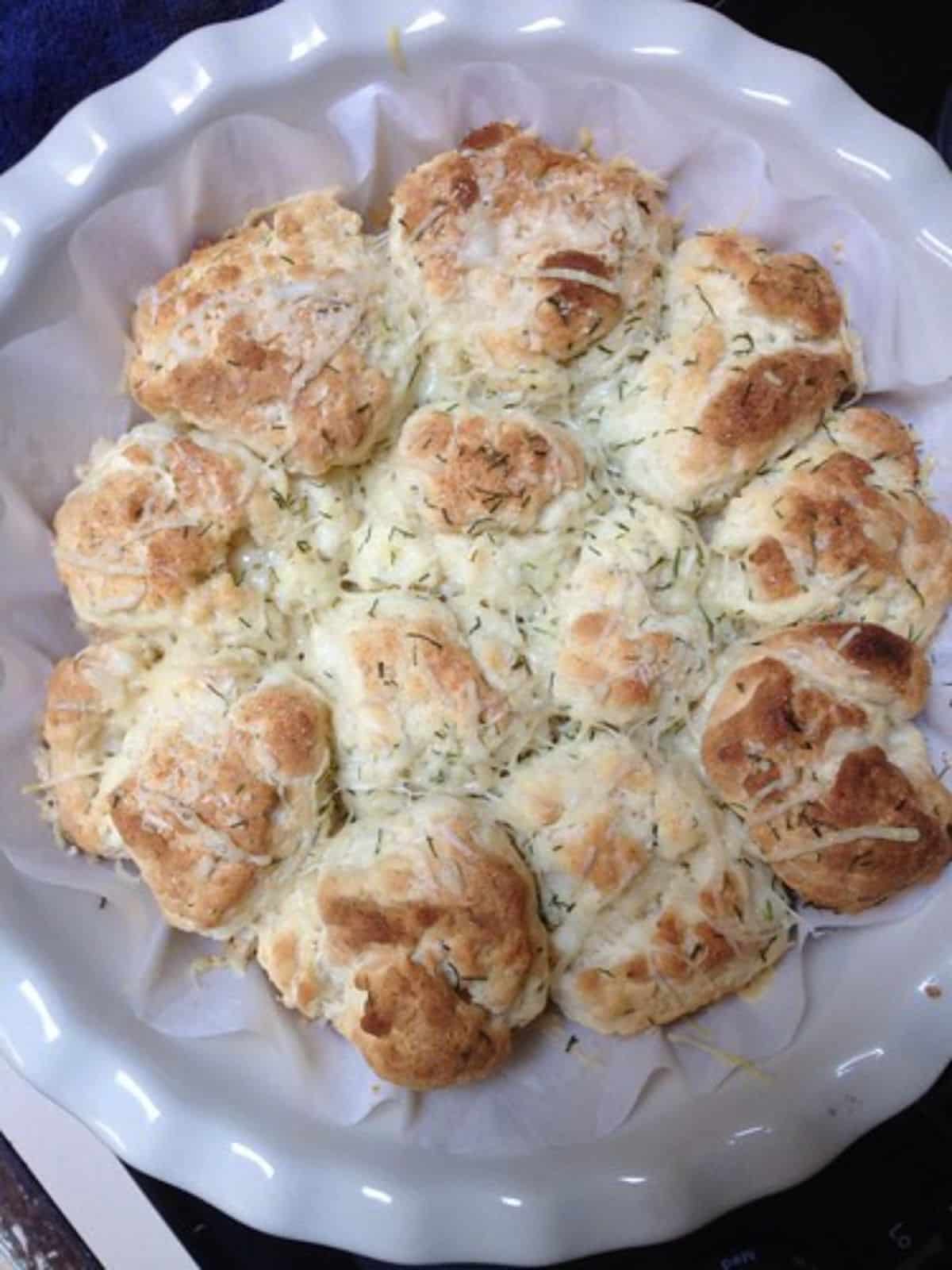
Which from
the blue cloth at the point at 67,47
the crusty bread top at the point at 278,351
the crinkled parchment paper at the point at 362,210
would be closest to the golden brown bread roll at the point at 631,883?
the crinkled parchment paper at the point at 362,210

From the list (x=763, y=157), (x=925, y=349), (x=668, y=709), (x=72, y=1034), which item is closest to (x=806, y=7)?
(x=763, y=157)

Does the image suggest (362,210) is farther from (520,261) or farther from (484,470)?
(484,470)

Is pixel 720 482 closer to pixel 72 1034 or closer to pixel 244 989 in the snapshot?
pixel 244 989

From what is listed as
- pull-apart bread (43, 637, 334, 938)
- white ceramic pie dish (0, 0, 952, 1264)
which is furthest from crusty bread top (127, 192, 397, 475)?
pull-apart bread (43, 637, 334, 938)

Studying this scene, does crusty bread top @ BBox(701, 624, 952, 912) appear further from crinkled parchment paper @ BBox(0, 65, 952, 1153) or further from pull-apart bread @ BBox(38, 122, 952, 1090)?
crinkled parchment paper @ BBox(0, 65, 952, 1153)

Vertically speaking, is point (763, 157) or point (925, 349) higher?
point (763, 157)

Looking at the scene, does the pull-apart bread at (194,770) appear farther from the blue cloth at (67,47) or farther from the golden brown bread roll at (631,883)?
the blue cloth at (67,47)

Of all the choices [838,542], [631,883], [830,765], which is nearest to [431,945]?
[631,883]
